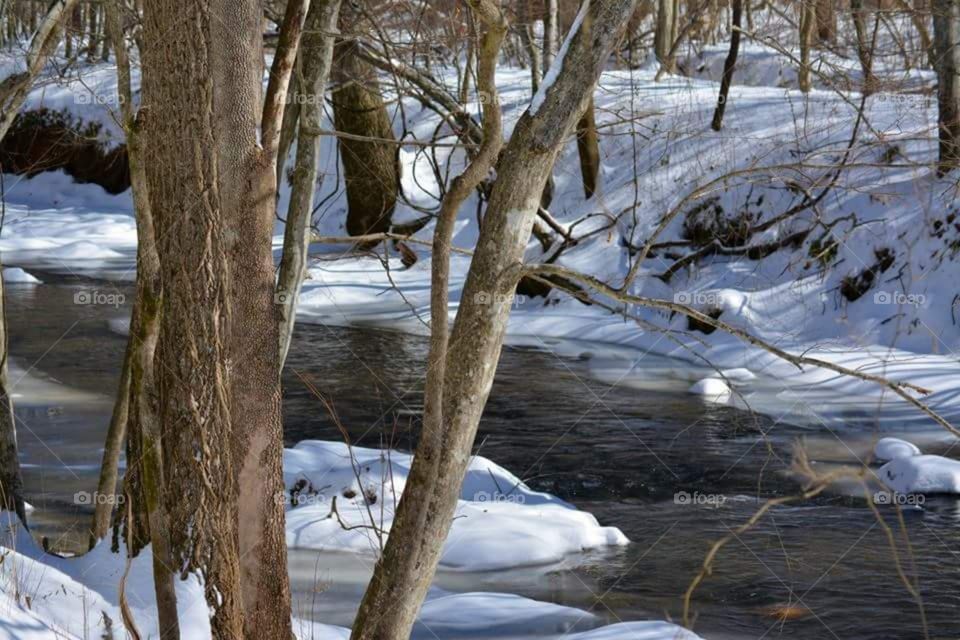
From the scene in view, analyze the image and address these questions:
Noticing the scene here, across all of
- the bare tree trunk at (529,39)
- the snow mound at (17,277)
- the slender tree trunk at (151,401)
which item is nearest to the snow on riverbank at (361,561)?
the slender tree trunk at (151,401)

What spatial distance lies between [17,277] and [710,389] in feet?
34.1

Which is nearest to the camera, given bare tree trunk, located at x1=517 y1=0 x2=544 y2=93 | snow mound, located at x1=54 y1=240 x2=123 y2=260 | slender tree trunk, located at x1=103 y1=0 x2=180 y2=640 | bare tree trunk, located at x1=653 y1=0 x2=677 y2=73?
slender tree trunk, located at x1=103 y1=0 x2=180 y2=640

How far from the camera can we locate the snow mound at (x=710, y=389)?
10414mm

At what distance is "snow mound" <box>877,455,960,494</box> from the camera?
25.3 ft

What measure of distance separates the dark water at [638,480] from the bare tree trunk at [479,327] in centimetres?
91

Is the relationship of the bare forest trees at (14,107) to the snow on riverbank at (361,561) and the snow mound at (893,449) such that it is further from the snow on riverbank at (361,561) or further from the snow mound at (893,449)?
the snow mound at (893,449)

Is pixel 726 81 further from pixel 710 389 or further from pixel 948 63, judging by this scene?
pixel 710 389

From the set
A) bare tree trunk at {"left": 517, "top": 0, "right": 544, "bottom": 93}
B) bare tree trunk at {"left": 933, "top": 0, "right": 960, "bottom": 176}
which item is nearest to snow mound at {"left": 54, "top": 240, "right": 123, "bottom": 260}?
bare tree trunk at {"left": 517, "top": 0, "right": 544, "bottom": 93}

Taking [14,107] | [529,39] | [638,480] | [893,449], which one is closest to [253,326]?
[14,107]

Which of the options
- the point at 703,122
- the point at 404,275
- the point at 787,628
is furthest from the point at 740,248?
the point at 787,628

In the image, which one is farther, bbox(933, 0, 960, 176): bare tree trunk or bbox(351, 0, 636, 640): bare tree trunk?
bbox(933, 0, 960, 176): bare tree trunk

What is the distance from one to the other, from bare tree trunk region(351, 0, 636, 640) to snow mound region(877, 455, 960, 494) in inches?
195

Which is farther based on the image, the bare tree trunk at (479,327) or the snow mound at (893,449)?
the snow mound at (893,449)

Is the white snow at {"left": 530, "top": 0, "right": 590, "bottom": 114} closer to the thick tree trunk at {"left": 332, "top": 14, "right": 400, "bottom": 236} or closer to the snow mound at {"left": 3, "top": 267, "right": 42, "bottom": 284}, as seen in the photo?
the thick tree trunk at {"left": 332, "top": 14, "right": 400, "bottom": 236}
